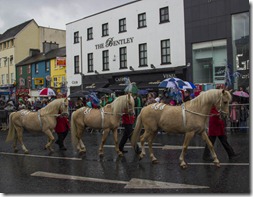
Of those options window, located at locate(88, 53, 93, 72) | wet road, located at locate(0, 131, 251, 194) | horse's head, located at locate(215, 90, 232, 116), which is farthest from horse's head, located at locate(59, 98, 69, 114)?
window, located at locate(88, 53, 93, 72)

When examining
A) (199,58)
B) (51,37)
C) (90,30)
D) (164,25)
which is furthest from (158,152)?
(51,37)

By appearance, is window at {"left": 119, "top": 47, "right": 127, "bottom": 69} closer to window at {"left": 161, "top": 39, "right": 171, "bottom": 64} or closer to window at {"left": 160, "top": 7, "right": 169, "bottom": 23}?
window at {"left": 161, "top": 39, "right": 171, "bottom": 64}

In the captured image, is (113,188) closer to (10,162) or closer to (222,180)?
(222,180)

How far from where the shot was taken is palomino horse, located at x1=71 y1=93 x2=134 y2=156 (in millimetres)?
9828

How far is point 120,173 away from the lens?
782 cm

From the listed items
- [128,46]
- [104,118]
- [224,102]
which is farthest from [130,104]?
[128,46]

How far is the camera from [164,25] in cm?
2772

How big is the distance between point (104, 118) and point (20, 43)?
46821 mm

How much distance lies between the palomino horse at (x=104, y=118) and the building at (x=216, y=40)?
14.5 meters

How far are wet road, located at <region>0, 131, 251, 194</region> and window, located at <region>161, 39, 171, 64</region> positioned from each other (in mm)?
17096

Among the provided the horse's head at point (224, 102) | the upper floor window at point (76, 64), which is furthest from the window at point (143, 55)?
the horse's head at point (224, 102)

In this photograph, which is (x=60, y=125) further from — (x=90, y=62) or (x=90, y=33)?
(x=90, y=33)

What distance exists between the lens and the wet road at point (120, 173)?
6.43 meters

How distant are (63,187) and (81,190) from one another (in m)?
0.49
